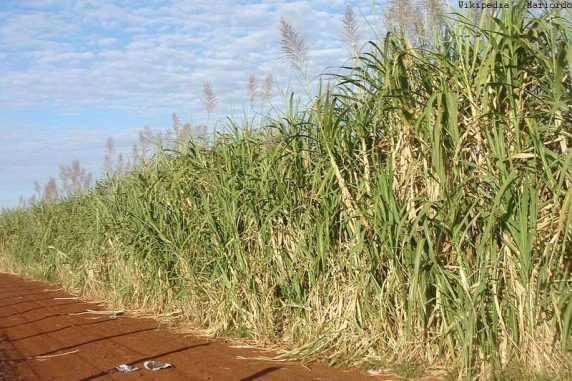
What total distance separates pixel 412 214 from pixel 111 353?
3028mm

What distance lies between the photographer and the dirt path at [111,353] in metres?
4.59

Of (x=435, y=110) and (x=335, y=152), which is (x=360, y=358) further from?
(x=435, y=110)

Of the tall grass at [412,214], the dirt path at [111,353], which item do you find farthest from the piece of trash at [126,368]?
the tall grass at [412,214]

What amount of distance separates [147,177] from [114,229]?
50.2 inches

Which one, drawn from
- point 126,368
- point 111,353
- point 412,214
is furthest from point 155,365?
point 412,214

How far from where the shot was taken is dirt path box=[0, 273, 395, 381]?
459cm

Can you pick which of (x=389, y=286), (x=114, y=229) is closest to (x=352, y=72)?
(x=389, y=286)

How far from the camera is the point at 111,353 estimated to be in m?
5.48

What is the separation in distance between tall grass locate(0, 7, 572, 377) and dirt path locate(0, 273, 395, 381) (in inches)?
15.7

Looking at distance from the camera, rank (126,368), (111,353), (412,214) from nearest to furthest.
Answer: (412,214), (126,368), (111,353)

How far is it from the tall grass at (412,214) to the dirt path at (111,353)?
1.31ft

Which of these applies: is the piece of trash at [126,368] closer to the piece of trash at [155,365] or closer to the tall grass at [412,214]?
the piece of trash at [155,365]

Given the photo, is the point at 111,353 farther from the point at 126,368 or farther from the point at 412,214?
the point at 412,214

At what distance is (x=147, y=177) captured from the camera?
318 inches
